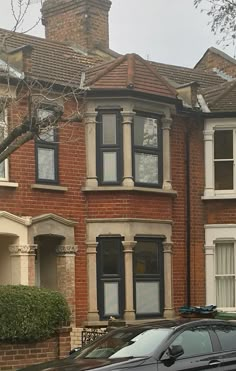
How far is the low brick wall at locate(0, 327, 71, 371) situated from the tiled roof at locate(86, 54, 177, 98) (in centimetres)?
649

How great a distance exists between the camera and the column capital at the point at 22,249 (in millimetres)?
16422

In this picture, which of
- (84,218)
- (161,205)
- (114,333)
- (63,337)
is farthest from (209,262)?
(114,333)

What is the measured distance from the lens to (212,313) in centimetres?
1675

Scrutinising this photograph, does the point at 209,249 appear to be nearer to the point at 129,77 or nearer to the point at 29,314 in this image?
the point at 129,77

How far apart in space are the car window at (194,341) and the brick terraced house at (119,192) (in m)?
7.39

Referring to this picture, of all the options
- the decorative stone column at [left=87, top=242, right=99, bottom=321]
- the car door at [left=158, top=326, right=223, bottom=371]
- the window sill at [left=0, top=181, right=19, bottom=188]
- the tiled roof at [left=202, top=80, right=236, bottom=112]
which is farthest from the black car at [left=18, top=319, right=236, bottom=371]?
the tiled roof at [left=202, top=80, right=236, bottom=112]

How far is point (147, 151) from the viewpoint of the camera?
60.4 ft

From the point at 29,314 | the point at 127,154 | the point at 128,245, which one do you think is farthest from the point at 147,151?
the point at 29,314

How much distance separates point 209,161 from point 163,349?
36.4 ft

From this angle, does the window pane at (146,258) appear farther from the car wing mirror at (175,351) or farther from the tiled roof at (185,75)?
A: the car wing mirror at (175,351)

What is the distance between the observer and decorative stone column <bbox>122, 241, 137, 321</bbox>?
17.5 metres

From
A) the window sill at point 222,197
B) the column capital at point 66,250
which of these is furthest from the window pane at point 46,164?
the window sill at point 222,197

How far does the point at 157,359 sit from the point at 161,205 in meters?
9.66

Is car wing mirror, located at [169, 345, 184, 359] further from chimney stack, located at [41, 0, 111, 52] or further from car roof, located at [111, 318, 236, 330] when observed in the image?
chimney stack, located at [41, 0, 111, 52]
